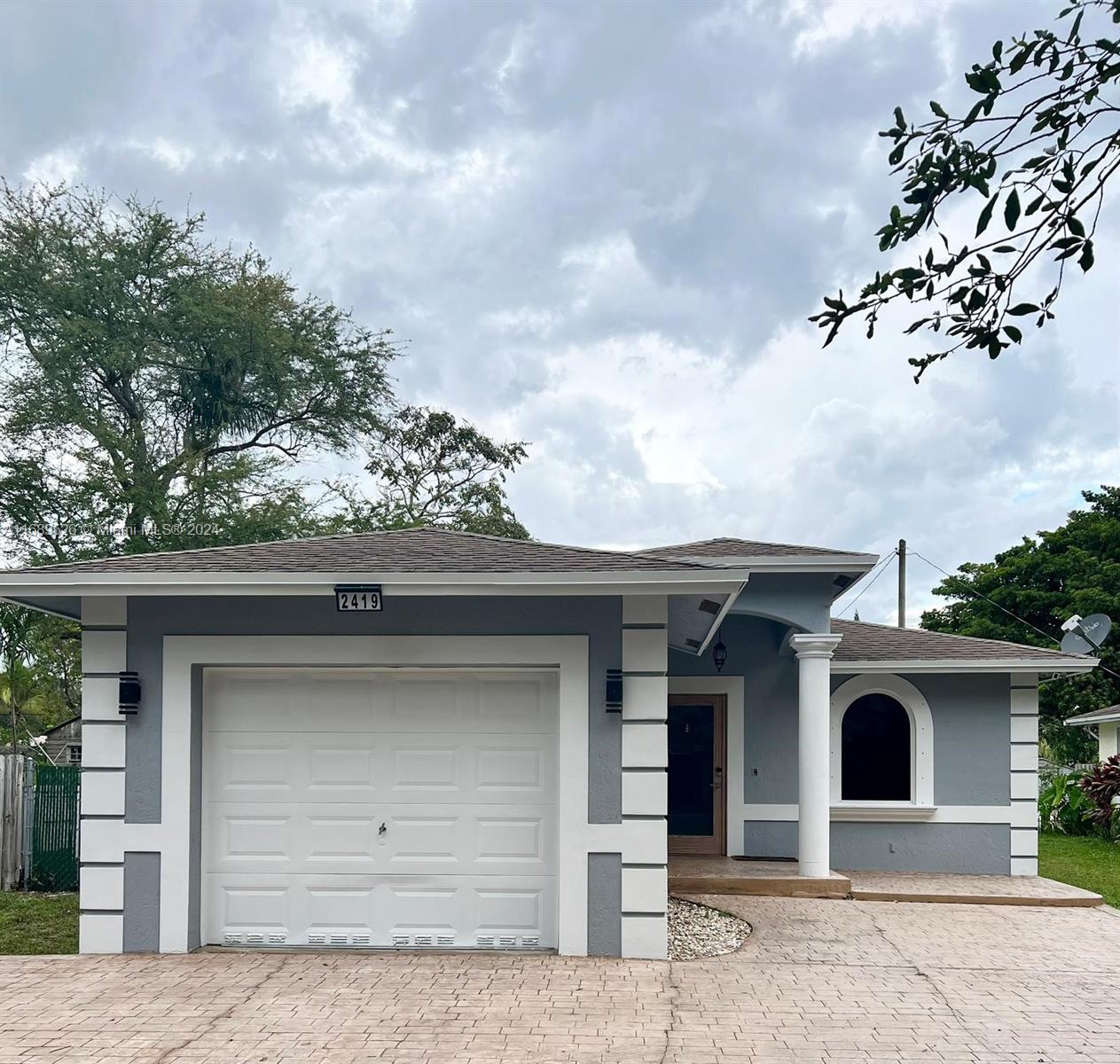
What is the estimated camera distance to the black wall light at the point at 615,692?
27.2 feet

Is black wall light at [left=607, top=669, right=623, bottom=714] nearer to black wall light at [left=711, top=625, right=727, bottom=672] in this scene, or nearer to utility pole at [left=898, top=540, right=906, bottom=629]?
black wall light at [left=711, top=625, right=727, bottom=672]

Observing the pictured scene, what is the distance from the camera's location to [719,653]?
13188mm

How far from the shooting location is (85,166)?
2489 centimetres

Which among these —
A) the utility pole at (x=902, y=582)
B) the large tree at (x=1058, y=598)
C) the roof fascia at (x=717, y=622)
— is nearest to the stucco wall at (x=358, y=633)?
the roof fascia at (x=717, y=622)

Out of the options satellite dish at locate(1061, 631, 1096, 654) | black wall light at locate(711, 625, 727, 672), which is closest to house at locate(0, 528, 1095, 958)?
black wall light at locate(711, 625, 727, 672)

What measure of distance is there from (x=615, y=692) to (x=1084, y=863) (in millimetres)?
10910

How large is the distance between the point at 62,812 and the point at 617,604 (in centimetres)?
748

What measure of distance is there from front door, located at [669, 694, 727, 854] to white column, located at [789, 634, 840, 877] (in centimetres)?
206

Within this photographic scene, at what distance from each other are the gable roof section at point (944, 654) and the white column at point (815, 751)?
128 centimetres

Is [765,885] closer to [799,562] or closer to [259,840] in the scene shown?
[799,562]

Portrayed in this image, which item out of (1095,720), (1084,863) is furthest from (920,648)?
(1095,720)

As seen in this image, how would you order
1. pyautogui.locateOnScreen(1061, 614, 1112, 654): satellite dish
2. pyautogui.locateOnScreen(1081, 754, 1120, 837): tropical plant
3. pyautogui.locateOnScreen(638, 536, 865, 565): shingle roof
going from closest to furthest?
pyautogui.locateOnScreen(638, 536, 865, 565): shingle roof < pyautogui.locateOnScreen(1061, 614, 1112, 654): satellite dish < pyautogui.locateOnScreen(1081, 754, 1120, 837): tropical plant

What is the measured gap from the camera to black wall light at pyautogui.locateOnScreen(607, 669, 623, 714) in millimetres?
8297

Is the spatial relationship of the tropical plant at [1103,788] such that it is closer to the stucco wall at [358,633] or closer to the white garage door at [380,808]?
the stucco wall at [358,633]
